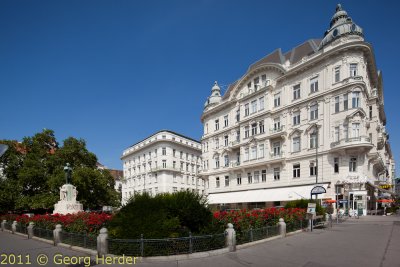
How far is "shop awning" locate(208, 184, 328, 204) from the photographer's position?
30.8 metres

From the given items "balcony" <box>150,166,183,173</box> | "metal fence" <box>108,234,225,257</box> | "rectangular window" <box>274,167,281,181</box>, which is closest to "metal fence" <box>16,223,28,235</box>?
"metal fence" <box>108,234,225,257</box>

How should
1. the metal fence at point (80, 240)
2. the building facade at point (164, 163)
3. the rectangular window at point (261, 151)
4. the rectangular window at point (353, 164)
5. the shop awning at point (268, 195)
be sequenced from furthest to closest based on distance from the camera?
the building facade at point (164, 163), the rectangular window at point (261, 151), the shop awning at point (268, 195), the rectangular window at point (353, 164), the metal fence at point (80, 240)

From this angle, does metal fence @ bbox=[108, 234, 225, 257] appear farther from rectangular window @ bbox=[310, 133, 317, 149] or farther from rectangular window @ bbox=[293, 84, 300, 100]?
rectangular window @ bbox=[293, 84, 300, 100]

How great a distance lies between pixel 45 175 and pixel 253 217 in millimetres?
29460

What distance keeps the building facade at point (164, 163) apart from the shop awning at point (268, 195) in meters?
19.8

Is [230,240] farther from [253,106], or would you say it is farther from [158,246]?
[253,106]

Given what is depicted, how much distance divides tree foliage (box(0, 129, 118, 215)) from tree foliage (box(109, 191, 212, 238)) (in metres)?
23.8

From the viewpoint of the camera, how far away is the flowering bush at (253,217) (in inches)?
492

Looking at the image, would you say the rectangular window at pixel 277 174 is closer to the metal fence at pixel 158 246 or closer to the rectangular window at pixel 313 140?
the rectangular window at pixel 313 140

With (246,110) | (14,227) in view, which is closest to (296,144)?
(246,110)

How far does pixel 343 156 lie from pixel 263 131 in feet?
37.7

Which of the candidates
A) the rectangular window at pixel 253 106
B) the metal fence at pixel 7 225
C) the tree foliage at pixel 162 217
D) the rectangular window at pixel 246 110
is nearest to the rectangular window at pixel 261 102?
the rectangular window at pixel 253 106

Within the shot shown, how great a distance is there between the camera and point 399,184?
180375 mm

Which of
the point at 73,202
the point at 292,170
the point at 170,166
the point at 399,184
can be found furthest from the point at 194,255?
the point at 399,184
